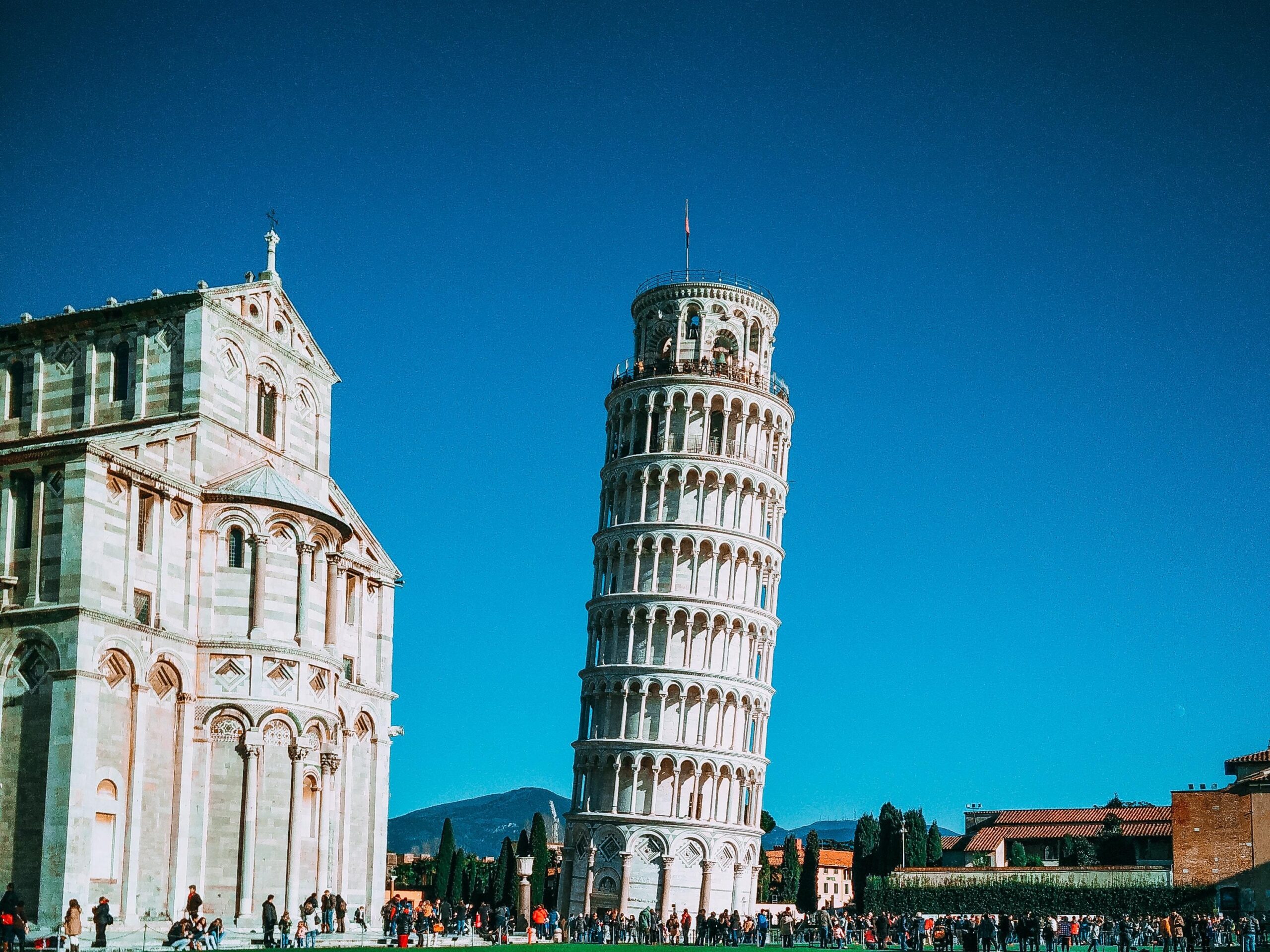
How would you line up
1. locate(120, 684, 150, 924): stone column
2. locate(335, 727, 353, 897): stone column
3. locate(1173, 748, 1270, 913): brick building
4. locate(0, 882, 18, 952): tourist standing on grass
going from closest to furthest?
locate(0, 882, 18, 952): tourist standing on grass < locate(120, 684, 150, 924): stone column < locate(335, 727, 353, 897): stone column < locate(1173, 748, 1270, 913): brick building

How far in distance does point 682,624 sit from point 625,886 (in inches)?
461

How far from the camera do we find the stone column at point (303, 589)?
3809 cm

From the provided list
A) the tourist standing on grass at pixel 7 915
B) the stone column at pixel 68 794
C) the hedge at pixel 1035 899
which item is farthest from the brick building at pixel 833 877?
the tourist standing on grass at pixel 7 915

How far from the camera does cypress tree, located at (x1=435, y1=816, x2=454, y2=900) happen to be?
289 feet

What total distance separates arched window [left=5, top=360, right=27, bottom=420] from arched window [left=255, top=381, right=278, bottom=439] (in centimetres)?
633

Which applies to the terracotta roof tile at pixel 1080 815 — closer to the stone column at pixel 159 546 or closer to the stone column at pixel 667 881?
the stone column at pixel 667 881

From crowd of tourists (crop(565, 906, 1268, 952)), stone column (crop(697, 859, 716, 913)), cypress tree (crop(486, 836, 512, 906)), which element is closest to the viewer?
crowd of tourists (crop(565, 906, 1268, 952))

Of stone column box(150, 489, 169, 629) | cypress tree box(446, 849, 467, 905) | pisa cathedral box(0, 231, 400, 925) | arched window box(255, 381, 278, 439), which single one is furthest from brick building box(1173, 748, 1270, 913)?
stone column box(150, 489, 169, 629)

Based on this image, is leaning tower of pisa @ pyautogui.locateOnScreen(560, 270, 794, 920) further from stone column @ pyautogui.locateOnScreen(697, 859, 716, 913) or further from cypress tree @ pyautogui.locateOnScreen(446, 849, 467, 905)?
cypress tree @ pyautogui.locateOnScreen(446, 849, 467, 905)

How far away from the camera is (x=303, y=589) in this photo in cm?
3853

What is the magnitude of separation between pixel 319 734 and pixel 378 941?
5.38 m

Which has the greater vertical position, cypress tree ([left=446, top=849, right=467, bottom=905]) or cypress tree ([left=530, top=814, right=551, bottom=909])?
cypress tree ([left=530, top=814, right=551, bottom=909])

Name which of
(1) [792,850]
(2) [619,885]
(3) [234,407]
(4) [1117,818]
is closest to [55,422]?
(3) [234,407]

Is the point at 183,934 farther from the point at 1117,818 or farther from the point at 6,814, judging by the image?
the point at 1117,818
